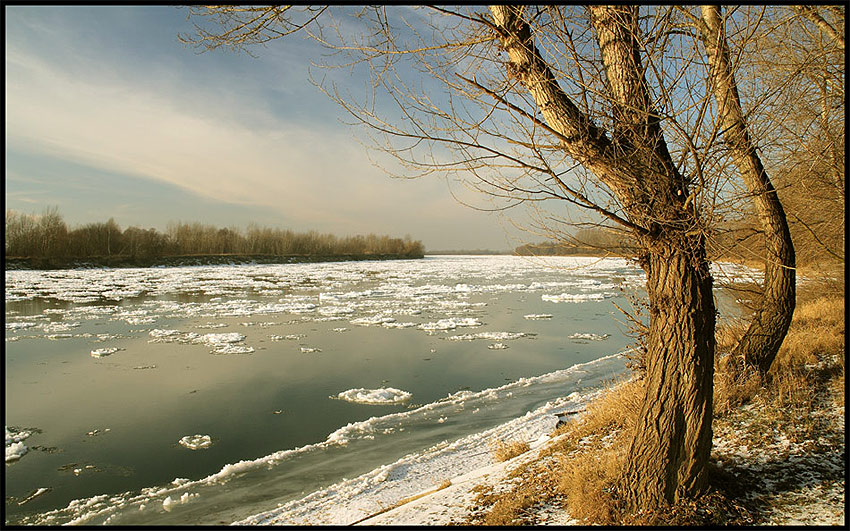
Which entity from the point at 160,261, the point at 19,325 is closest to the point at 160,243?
the point at 160,261

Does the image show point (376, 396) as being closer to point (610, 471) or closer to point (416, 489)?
point (416, 489)

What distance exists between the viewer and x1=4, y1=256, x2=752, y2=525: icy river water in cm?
497

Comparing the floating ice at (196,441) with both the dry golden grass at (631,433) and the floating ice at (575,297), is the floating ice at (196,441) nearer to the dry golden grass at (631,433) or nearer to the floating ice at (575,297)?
the dry golden grass at (631,433)

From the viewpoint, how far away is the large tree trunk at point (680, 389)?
10.3ft

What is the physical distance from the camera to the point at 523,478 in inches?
161

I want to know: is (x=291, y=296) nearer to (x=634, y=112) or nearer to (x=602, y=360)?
(x=602, y=360)

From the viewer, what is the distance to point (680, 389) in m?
3.15

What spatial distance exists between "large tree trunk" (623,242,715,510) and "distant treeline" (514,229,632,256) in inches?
14.9

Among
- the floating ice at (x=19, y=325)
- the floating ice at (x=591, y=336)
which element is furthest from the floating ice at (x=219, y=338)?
the floating ice at (x=591, y=336)

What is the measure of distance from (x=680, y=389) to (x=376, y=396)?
5.47 metres

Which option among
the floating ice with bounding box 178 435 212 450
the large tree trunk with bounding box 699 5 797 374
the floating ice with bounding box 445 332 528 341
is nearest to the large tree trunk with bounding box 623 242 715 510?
the large tree trunk with bounding box 699 5 797 374

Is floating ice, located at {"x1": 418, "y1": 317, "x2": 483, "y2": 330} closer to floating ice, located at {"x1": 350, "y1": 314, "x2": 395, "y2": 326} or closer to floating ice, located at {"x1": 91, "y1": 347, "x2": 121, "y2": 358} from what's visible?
floating ice, located at {"x1": 350, "y1": 314, "x2": 395, "y2": 326}

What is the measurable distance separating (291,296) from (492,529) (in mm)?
20199

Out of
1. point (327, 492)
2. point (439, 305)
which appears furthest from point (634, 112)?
point (439, 305)
